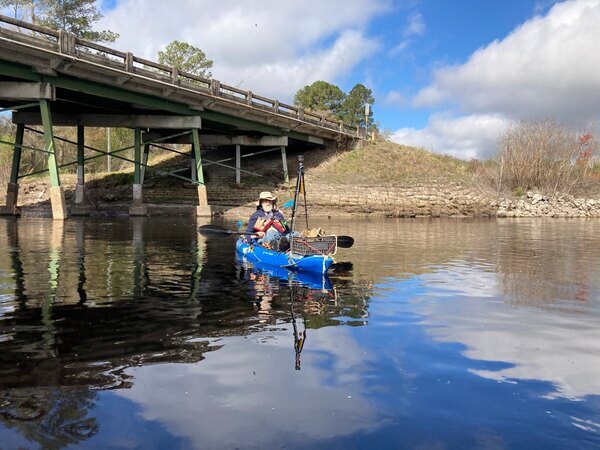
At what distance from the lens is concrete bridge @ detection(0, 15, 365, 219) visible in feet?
66.7

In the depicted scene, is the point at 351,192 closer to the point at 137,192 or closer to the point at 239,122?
the point at 239,122

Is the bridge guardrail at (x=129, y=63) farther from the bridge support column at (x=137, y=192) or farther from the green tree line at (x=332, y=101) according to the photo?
the green tree line at (x=332, y=101)

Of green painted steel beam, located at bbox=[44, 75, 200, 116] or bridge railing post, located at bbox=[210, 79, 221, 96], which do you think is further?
bridge railing post, located at bbox=[210, 79, 221, 96]

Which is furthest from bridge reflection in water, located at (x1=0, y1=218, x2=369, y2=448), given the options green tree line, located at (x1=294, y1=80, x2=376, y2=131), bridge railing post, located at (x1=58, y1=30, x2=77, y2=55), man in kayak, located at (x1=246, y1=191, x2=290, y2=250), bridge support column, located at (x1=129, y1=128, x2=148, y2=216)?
green tree line, located at (x1=294, y1=80, x2=376, y2=131)

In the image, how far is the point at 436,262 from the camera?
1284cm

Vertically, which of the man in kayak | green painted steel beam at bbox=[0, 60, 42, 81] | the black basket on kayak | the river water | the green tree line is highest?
the green tree line

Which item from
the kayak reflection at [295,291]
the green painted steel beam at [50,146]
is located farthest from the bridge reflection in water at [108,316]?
the green painted steel beam at [50,146]

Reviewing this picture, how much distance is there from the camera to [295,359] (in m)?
5.32

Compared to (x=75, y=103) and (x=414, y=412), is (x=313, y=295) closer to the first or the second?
(x=414, y=412)

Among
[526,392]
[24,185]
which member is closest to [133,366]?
[526,392]

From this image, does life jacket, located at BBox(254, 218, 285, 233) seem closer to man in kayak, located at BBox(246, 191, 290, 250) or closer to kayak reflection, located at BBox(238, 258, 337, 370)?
man in kayak, located at BBox(246, 191, 290, 250)

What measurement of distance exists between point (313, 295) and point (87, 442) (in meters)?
5.39

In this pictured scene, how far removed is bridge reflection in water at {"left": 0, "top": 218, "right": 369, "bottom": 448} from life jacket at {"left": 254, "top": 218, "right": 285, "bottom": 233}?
42.3 inches

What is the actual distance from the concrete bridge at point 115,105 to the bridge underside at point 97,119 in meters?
0.04
